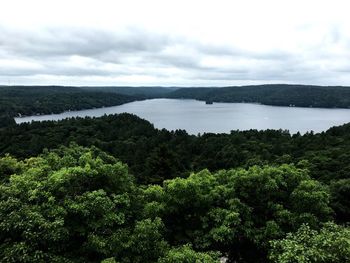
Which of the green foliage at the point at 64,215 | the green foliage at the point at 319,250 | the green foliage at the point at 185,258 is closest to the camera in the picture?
the green foliage at the point at 319,250

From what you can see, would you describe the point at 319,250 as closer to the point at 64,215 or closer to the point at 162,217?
the point at 162,217

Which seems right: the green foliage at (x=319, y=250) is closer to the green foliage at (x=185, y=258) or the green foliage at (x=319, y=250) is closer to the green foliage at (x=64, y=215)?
the green foliage at (x=185, y=258)

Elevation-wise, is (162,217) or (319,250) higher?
(319,250)

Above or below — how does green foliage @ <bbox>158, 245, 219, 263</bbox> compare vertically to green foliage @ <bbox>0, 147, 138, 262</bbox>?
below

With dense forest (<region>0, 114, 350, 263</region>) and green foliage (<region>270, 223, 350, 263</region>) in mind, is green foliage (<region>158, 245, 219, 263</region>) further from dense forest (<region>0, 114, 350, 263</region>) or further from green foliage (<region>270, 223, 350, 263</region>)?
green foliage (<region>270, 223, 350, 263</region>)

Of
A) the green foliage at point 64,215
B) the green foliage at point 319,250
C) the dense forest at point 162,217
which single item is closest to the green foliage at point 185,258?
the dense forest at point 162,217

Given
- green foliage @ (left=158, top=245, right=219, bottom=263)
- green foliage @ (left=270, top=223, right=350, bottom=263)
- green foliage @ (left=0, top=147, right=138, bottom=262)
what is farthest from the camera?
green foliage @ (left=0, top=147, right=138, bottom=262)

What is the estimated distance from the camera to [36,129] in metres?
97.3

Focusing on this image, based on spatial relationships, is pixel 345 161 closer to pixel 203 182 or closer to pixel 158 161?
pixel 158 161

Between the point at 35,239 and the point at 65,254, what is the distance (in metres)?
1.59

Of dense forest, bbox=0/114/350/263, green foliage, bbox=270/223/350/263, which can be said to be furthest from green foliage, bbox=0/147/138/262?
green foliage, bbox=270/223/350/263

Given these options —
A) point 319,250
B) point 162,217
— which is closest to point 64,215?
point 162,217

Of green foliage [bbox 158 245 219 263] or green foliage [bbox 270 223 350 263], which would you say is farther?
green foliage [bbox 158 245 219 263]

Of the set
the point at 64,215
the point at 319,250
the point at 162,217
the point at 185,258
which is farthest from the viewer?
the point at 162,217
